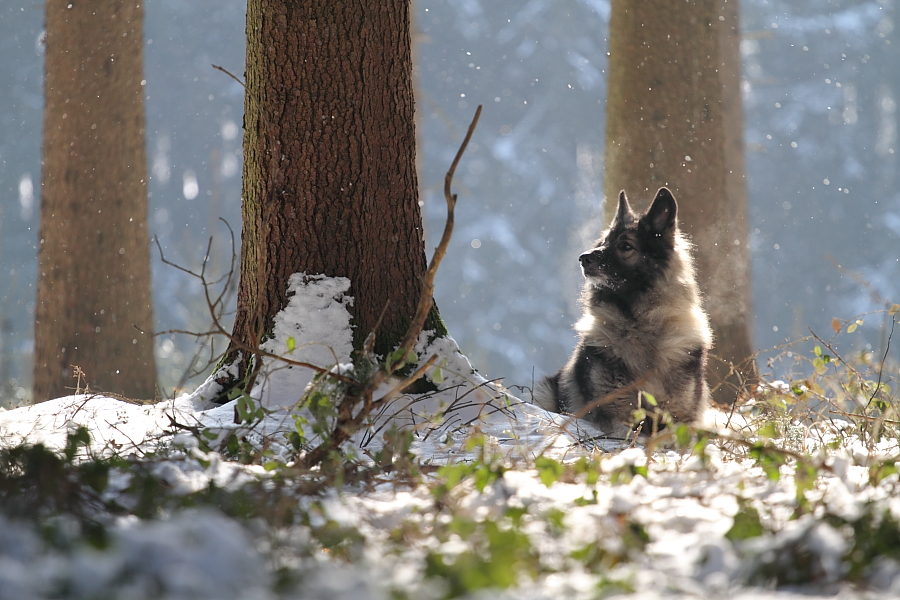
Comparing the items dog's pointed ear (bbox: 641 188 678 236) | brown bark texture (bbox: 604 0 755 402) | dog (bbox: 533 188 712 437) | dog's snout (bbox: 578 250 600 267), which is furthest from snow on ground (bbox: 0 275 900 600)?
brown bark texture (bbox: 604 0 755 402)

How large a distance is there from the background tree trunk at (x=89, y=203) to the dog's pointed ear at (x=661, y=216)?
566 centimetres

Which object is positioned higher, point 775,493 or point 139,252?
point 139,252

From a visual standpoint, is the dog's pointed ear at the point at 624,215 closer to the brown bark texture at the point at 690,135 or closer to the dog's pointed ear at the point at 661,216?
the dog's pointed ear at the point at 661,216

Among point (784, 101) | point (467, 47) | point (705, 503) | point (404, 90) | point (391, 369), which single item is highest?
point (467, 47)

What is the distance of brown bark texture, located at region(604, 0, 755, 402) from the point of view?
285 inches

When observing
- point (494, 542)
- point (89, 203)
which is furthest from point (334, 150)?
point (89, 203)

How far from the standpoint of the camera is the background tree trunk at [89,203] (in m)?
7.90

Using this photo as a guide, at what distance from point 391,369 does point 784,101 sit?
142 ft

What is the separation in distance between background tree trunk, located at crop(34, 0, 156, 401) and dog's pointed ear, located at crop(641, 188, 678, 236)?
566 centimetres

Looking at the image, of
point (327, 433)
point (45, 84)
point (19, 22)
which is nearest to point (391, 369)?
point (327, 433)

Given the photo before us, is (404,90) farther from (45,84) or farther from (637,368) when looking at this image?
(45,84)

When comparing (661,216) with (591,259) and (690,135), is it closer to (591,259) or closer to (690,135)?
(591,259)

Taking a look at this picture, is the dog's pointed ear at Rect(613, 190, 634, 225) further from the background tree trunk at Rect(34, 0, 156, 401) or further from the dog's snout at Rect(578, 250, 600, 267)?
the background tree trunk at Rect(34, 0, 156, 401)

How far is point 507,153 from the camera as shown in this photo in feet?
138
